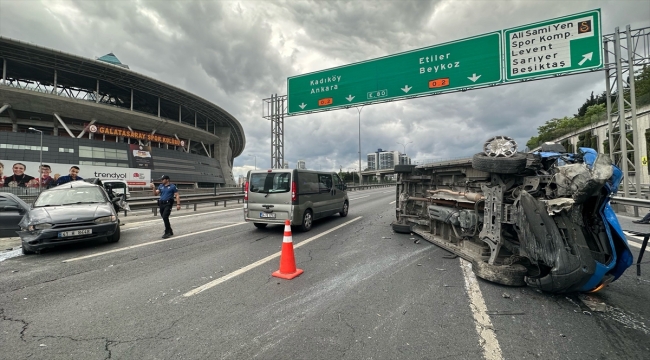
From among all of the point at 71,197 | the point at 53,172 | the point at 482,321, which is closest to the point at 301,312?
the point at 482,321

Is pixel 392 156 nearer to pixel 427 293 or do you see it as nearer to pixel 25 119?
pixel 25 119

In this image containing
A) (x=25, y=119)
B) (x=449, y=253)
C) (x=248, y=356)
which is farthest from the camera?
(x=25, y=119)

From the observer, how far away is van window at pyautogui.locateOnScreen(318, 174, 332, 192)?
30.9 feet

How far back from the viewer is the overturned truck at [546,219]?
3.23m

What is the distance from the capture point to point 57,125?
40406 mm

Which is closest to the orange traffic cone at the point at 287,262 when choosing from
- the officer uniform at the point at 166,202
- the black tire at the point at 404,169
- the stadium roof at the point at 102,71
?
the black tire at the point at 404,169

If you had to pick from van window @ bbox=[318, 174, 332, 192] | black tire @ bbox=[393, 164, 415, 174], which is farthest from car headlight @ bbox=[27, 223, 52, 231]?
black tire @ bbox=[393, 164, 415, 174]

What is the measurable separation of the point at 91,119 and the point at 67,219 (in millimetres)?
48089

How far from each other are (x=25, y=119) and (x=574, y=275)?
57661 mm

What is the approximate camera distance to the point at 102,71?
40594mm

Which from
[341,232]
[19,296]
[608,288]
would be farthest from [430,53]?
[19,296]

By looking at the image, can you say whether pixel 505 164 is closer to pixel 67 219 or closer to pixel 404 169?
pixel 404 169

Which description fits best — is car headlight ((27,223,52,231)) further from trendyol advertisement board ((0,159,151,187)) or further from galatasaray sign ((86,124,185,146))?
galatasaray sign ((86,124,185,146))

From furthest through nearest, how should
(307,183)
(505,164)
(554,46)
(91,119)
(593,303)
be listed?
(91,119) → (554,46) → (307,183) → (505,164) → (593,303)
